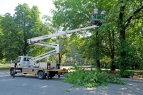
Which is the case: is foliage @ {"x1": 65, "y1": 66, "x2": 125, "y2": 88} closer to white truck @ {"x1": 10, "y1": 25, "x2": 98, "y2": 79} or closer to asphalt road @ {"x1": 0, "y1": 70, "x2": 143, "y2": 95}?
asphalt road @ {"x1": 0, "y1": 70, "x2": 143, "y2": 95}

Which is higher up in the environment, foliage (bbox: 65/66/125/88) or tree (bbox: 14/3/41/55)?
tree (bbox: 14/3/41/55)

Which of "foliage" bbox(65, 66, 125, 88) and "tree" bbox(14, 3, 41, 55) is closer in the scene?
"foliage" bbox(65, 66, 125, 88)

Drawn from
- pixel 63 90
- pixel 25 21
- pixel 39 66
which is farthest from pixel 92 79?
pixel 25 21

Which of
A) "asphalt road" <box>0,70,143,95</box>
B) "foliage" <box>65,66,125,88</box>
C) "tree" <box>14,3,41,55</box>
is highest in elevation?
"tree" <box>14,3,41,55</box>

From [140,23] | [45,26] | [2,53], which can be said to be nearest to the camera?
[140,23]

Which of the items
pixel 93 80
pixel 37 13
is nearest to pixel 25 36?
pixel 37 13

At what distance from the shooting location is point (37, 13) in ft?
138

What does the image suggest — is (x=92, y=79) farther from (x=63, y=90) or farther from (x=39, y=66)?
(x=39, y=66)

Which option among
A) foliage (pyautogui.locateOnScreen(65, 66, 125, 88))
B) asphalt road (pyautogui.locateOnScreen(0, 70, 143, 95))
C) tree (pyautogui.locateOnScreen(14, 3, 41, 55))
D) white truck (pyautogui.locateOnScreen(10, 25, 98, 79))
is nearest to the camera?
asphalt road (pyautogui.locateOnScreen(0, 70, 143, 95))

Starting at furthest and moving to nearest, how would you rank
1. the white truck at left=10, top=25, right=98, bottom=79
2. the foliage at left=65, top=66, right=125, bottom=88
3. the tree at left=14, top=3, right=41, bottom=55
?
1. the tree at left=14, top=3, right=41, bottom=55
2. the white truck at left=10, top=25, right=98, bottom=79
3. the foliage at left=65, top=66, right=125, bottom=88

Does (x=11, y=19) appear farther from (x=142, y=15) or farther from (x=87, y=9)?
(x=142, y=15)

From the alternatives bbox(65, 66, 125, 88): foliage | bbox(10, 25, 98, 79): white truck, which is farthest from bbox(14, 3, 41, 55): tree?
bbox(65, 66, 125, 88): foliage

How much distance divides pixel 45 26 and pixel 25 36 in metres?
4.96

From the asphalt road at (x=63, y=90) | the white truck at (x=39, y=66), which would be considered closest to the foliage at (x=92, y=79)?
the asphalt road at (x=63, y=90)
